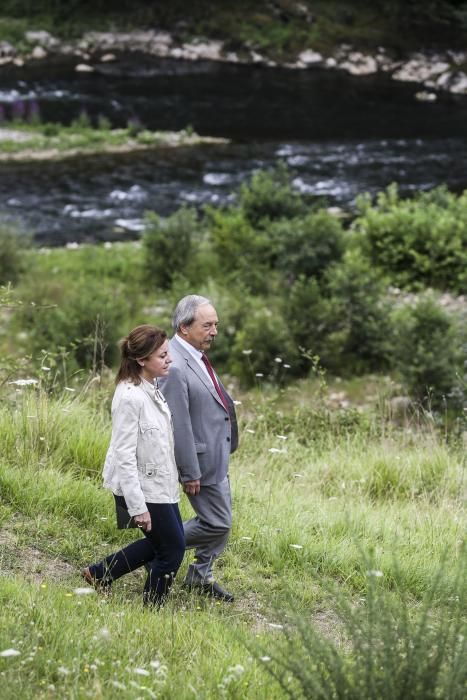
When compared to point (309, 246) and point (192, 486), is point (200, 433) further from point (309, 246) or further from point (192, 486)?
point (309, 246)

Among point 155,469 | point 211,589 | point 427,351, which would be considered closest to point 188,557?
point 211,589

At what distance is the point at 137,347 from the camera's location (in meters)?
4.36

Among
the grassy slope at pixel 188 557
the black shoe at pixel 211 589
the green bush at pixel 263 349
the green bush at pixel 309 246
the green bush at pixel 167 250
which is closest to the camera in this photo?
the grassy slope at pixel 188 557

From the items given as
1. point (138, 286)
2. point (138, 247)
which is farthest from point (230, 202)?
point (138, 286)

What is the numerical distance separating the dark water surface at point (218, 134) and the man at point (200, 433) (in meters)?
12.0

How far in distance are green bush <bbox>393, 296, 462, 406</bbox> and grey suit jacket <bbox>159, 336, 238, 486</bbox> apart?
19.4 feet

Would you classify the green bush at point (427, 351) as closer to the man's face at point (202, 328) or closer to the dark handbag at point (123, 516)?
the man's face at point (202, 328)

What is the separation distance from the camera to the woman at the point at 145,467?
170 inches

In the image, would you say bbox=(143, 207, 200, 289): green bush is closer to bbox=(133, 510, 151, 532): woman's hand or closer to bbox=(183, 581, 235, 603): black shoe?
bbox=(183, 581, 235, 603): black shoe

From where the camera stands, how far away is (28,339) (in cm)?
1195

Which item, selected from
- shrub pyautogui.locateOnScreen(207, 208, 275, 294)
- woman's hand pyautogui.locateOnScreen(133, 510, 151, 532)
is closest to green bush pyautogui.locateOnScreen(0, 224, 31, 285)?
shrub pyautogui.locateOnScreen(207, 208, 275, 294)

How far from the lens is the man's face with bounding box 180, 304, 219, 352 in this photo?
4684 mm

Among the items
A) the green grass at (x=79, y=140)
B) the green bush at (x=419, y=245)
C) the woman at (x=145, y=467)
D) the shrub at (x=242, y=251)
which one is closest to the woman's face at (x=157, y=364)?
the woman at (x=145, y=467)

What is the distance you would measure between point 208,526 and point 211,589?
29 cm
